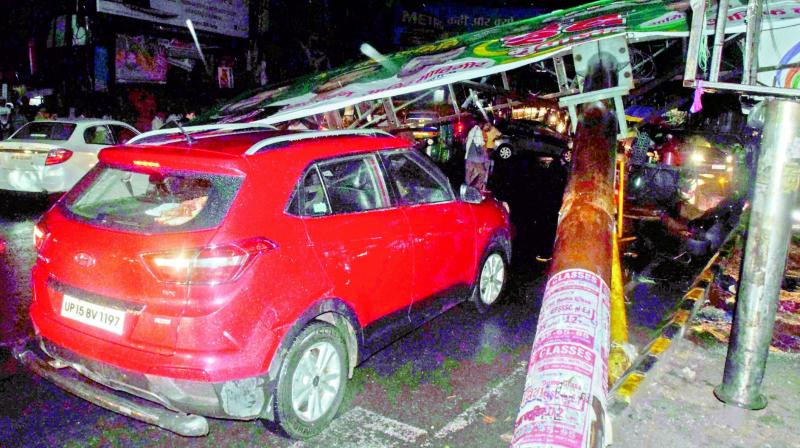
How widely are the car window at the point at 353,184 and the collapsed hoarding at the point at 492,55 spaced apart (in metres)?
0.94

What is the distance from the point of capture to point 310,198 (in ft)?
12.3

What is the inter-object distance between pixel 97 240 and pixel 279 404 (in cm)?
141

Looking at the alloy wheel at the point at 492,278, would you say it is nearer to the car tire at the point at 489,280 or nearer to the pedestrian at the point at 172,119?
the car tire at the point at 489,280

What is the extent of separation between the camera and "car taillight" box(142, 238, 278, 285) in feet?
9.94

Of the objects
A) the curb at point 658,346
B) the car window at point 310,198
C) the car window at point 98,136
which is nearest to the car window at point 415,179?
the car window at point 310,198

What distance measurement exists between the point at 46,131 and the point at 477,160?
886cm

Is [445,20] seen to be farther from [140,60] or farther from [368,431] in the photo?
[368,431]

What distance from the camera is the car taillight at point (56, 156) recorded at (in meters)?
9.73

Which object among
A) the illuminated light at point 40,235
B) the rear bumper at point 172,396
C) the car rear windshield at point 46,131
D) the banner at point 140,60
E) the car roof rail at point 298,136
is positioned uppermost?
the banner at point 140,60

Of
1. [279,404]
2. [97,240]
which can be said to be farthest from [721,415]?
[97,240]

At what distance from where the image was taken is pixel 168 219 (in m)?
3.45

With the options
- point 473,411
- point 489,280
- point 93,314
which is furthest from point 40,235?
point 489,280

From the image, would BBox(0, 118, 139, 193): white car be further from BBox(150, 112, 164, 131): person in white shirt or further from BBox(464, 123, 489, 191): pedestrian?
BBox(464, 123, 489, 191): pedestrian

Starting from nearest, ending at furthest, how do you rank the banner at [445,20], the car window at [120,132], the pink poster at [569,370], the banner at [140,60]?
the pink poster at [569,370] → the car window at [120,132] → the banner at [140,60] → the banner at [445,20]
